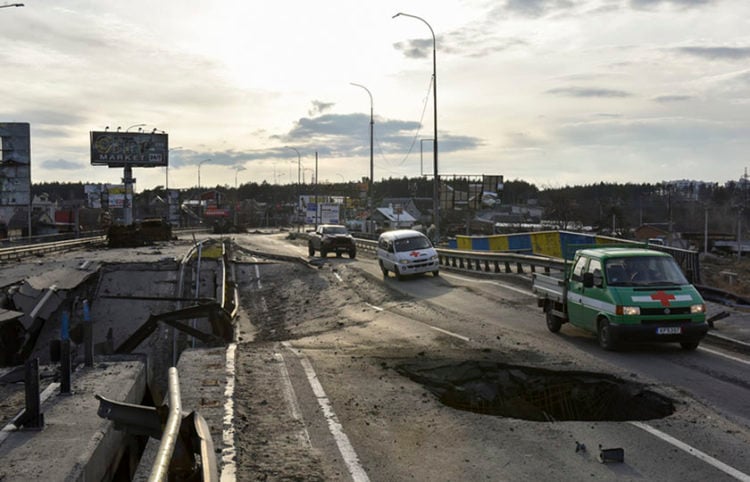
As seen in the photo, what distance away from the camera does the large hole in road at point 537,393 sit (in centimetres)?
970

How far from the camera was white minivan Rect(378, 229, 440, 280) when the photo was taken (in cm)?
2858

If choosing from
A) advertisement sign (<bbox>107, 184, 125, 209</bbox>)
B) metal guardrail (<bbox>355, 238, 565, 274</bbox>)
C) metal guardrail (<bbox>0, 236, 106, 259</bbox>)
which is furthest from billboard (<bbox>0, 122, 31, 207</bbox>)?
advertisement sign (<bbox>107, 184, 125, 209</bbox>)

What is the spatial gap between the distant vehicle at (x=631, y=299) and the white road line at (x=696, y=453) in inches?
170

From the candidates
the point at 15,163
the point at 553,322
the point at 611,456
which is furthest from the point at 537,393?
the point at 15,163

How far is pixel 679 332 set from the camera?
40.2ft

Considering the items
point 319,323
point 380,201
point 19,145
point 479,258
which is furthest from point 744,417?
point 380,201

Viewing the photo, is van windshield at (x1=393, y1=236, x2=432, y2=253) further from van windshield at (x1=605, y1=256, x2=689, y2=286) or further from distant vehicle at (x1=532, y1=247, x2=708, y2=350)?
van windshield at (x1=605, y1=256, x2=689, y2=286)

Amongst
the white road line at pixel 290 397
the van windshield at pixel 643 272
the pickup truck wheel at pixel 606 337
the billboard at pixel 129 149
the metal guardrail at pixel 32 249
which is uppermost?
the billboard at pixel 129 149

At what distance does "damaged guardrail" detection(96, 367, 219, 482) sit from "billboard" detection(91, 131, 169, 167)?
2915 inches

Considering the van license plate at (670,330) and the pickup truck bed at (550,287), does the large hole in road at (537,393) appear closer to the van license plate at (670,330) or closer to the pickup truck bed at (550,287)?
the van license plate at (670,330)

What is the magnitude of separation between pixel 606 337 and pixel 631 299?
83 centimetres

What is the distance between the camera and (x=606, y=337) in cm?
1266

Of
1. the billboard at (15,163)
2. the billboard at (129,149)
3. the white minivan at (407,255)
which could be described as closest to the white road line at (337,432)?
the white minivan at (407,255)

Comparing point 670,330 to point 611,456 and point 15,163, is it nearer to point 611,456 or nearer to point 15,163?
point 611,456
